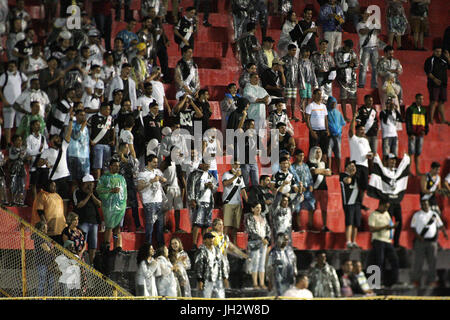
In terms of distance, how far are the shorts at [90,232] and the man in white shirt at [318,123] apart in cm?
339

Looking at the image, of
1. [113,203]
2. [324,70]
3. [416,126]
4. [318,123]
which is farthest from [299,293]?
[324,70]

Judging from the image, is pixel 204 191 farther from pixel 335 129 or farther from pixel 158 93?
pixel 335 129

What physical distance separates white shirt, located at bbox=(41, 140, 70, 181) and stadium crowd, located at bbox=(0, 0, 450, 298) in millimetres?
18

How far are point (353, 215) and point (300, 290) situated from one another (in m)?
1.62

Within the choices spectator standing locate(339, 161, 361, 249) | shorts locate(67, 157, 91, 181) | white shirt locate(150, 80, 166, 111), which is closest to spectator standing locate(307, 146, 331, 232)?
spectator standing locate(339, 161, 361, 249)

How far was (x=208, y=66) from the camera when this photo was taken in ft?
51.9

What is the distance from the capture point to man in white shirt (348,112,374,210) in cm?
1394
